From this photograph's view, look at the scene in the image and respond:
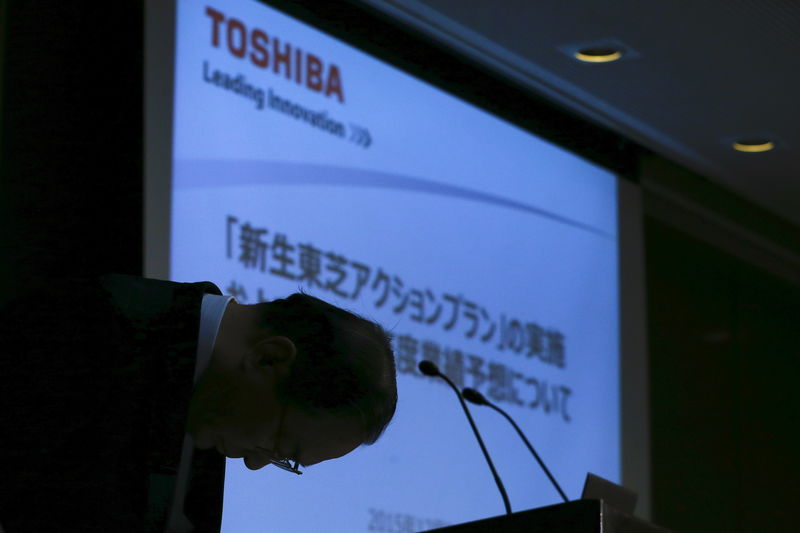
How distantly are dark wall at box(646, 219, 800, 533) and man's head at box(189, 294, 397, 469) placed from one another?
14.7 ft

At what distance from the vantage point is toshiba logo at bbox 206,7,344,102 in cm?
365

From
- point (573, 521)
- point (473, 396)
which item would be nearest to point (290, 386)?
point (573, 521)

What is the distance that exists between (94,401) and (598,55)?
11.2 ft

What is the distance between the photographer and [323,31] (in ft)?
13.3

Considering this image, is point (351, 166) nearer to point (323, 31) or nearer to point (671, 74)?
point (323, 31)

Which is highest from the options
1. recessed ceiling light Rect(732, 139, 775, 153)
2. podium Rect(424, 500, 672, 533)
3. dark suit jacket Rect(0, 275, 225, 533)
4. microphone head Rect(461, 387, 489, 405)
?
recessed ceiling light Rect(732, 139, 775, 153)

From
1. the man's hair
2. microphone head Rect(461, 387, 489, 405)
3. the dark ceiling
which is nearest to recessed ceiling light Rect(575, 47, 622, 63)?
the dark ceiling

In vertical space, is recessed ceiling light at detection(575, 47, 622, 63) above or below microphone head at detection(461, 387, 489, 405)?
above

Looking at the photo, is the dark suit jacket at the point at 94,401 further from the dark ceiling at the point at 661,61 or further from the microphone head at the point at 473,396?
the dark ceiling at the point at 661,61

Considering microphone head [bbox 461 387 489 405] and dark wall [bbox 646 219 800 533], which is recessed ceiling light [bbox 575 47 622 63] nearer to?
dark wall [bbox 646 219 800 533]

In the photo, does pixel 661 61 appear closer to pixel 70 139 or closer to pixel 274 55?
pixel 274 55

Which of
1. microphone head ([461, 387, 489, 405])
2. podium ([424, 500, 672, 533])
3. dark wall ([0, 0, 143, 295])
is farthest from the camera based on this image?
dark wall ([0, 0, 143, 295])

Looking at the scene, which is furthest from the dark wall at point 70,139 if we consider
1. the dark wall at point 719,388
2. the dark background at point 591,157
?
the dark wall at point 719,388

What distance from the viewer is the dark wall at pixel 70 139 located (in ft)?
10.9
